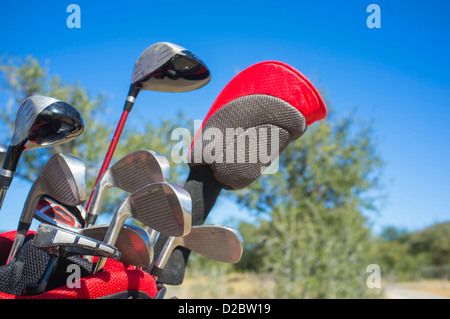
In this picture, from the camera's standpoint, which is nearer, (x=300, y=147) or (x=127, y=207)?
(x=127, y=207)

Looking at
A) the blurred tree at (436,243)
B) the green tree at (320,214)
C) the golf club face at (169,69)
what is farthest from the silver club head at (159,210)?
the blurred tree at (436,243)

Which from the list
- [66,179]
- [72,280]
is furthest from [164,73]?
[72,280]

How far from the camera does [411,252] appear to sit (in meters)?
21.9

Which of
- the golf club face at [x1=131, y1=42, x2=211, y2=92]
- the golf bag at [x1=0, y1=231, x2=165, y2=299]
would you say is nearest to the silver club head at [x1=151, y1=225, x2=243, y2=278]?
the golf bag at [x1=0, y1=231, x2=165, y2=299]

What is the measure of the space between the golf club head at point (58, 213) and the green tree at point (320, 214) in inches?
176

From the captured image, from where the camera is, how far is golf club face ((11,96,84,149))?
3.10ft

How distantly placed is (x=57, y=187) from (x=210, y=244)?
0.47 meters

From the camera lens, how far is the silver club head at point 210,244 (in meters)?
0.95

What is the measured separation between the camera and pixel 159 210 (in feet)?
2.54

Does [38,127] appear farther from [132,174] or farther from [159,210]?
[159,210]
